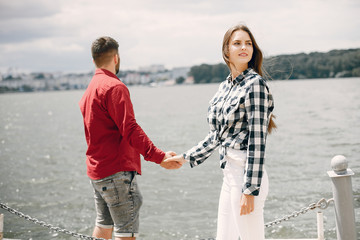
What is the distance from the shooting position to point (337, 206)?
4.18m

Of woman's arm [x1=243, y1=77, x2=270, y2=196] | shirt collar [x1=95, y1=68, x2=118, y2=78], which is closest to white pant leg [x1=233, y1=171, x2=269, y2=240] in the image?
woman's arm [x1=243, y1=77, x2=270, y2=196]

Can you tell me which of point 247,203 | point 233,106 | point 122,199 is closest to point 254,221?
point 247,203

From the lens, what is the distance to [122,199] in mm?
3881

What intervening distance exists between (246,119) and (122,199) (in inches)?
56.4

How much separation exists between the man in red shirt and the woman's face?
105 cm

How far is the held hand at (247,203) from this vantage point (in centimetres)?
320

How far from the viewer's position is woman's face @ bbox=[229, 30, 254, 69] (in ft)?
11.4

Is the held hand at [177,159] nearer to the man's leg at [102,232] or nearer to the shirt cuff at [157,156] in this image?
the shirt cuff at [157,156]

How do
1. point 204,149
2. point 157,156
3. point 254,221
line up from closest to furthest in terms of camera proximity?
point 254,221, point 204,149, point 157,156

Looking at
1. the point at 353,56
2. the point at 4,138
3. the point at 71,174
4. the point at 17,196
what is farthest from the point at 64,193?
the point at 353,56

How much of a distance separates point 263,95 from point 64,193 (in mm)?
14438

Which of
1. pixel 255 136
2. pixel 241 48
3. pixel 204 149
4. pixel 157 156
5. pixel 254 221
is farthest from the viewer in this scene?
pixel 157 156

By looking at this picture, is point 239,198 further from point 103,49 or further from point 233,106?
point 103,49

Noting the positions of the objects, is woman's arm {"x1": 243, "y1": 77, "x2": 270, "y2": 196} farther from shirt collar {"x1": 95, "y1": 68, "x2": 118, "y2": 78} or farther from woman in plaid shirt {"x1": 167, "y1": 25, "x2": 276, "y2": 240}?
shirt collar {"x1": 95, "y1": 68, "x2": 118, "y2": 78}
